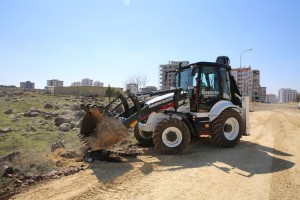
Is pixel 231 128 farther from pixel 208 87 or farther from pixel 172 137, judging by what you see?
pixel 172 137

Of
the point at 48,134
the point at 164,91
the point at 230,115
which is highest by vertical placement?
the point at 164,91

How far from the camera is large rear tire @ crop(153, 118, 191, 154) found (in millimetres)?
9445

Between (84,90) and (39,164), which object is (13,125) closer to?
(39,164)

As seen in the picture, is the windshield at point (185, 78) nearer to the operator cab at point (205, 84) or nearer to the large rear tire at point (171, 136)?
the operator cab at point (205, 84)

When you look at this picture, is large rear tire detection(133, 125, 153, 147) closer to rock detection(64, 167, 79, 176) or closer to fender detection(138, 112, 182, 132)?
fender detection(138, 112, 182, 132)

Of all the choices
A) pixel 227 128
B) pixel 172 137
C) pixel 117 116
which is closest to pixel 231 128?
pixel 227 128

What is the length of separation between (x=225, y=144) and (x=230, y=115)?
39.9 inches

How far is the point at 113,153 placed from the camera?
9641 millimetres

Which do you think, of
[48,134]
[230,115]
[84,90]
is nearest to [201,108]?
[230,115]

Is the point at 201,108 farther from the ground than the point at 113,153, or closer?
farther from the ground

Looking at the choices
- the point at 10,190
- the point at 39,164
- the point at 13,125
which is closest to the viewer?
the point at 10,190

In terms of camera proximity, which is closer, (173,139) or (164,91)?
(173,139)

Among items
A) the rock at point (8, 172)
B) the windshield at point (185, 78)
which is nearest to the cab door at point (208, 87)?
the windshield at point (185, 78)

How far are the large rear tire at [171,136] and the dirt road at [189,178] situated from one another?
0.28m
